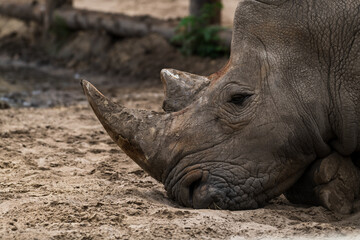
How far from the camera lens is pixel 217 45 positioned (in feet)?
35.2

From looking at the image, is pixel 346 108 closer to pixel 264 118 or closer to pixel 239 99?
pixel 264 118

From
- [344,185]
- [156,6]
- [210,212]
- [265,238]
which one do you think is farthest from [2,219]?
[156,6]

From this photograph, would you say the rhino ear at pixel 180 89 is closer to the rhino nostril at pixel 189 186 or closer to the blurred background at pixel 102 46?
the rhino nostril at pixel 189 186

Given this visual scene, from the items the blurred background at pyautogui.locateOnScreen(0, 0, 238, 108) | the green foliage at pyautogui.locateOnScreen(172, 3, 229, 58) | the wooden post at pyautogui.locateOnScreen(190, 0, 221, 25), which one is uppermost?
the wooden post at pyautogui.locateOnScreen(190, 0, 221, 25)

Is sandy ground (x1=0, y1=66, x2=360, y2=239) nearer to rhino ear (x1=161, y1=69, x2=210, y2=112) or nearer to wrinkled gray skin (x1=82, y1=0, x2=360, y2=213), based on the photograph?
wrinkled gray skin (x1=82, y1=0, x2=360, y2=213)

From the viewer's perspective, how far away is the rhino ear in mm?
4637

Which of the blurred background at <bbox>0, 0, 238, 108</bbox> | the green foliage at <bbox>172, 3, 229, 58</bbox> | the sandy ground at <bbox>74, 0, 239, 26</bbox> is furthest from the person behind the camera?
the sandy ground at <bbox>74, 0, 239, 26</bbox>

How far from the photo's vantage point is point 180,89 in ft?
15.4

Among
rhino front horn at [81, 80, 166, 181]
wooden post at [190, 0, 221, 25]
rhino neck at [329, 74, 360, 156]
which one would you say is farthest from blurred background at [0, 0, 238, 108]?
rhino neck at [329, 74, 360, 156]

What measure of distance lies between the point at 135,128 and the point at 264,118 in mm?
815

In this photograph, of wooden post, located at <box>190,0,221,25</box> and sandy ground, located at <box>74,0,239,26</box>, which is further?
sandy ground, located at <box>74,0,239,26</box>

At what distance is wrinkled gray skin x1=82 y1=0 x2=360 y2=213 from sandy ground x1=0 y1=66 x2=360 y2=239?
0.21 m

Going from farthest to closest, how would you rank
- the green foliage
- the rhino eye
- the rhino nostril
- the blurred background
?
the green foliage, the blurred background, the rhino eye, the rhino nostril

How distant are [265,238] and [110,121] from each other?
134 centimetres
